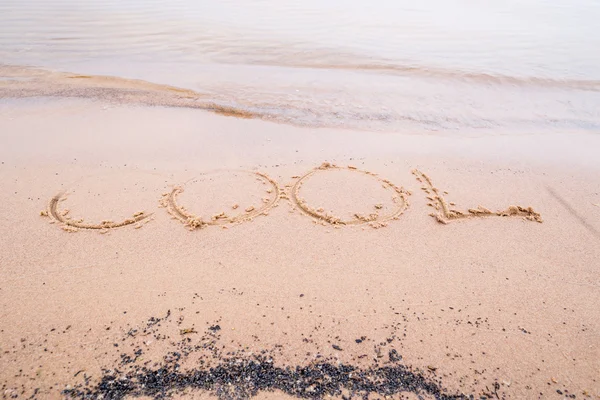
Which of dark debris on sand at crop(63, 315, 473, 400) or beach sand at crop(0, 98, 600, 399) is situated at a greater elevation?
beach sand at crop(0, 98, 600, 399)

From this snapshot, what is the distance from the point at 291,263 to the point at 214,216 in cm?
89

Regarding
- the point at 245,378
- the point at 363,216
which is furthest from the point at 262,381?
the point at 363,216

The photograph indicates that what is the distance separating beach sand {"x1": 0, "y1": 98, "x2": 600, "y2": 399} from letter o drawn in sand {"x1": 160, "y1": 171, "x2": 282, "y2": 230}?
17 mm

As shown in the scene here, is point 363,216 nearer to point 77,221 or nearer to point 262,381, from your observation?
point 262,381

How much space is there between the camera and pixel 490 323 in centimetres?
246

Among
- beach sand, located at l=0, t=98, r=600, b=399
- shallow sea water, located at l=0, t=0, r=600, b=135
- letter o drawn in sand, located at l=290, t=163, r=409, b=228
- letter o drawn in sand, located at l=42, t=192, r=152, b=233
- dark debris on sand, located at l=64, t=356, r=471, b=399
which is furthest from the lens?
shallow sea water, located at l=0, t=0, r=600, b=135

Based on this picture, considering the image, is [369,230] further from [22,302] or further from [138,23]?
[138,23]

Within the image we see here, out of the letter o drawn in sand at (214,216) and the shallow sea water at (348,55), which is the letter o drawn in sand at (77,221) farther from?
the shallow sea water at (348,55)

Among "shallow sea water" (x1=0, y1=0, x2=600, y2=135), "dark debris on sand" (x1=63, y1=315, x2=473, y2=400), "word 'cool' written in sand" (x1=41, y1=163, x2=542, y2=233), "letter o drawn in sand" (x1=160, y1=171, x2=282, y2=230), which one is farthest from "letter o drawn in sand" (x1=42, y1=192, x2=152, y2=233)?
"shallow sea water" (x1=0, y1=0, x2=600, y2=135)

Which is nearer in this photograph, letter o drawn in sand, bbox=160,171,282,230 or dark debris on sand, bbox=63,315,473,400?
dark debris on sand, bbox=63,315,473,400

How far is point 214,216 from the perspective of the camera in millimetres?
3264

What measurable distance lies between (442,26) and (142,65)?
301 inches

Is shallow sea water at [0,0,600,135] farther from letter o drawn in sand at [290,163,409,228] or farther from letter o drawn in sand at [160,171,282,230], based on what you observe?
letter o drawn in sand at [160,171,282,230]

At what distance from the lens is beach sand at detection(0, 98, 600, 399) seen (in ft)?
7.06
